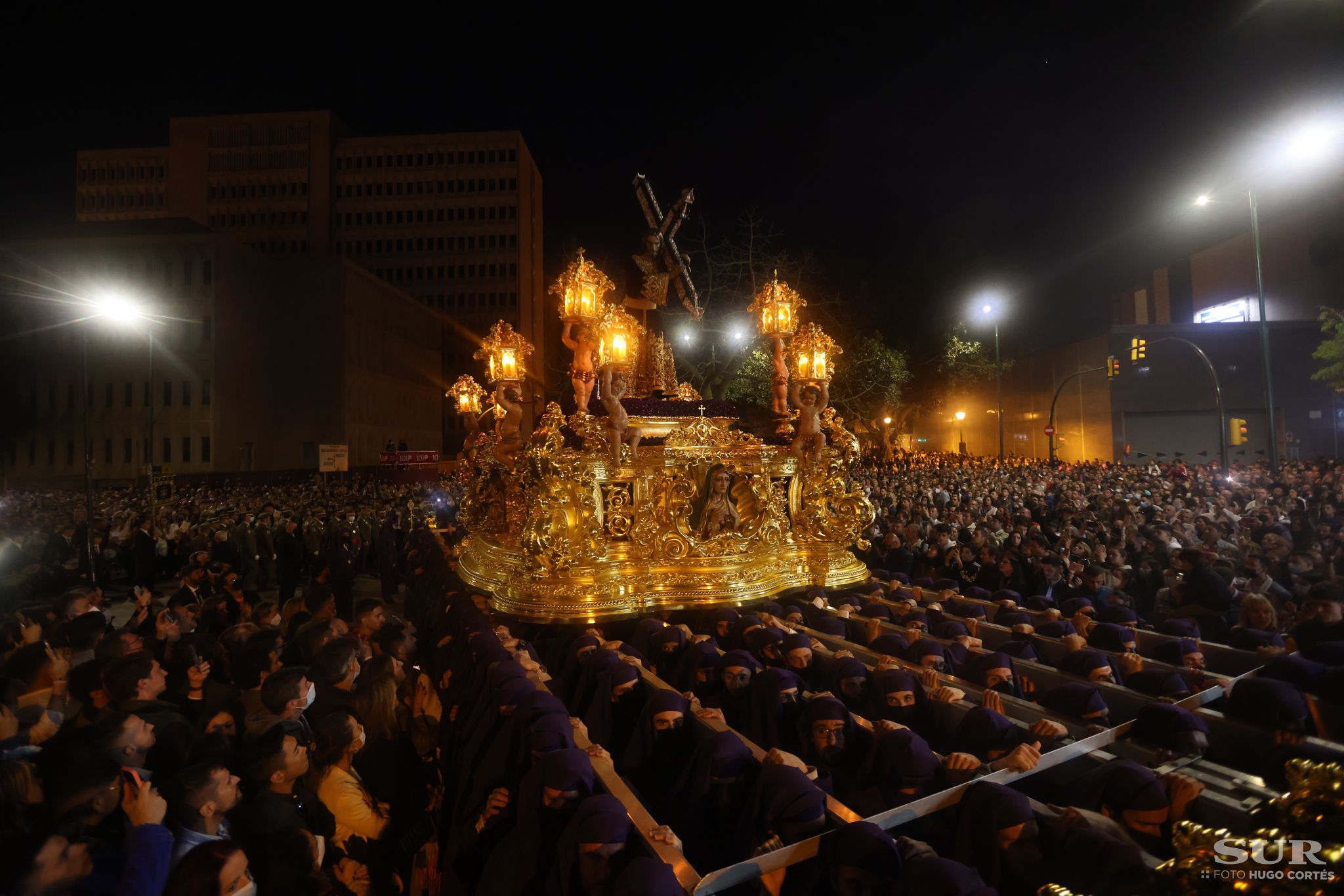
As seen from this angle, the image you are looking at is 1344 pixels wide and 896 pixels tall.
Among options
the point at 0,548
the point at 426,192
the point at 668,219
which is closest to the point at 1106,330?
the point at 668,219

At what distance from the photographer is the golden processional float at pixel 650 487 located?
8.84 m

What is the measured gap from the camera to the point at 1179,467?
24.2m

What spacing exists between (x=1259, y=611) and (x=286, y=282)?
164 ft

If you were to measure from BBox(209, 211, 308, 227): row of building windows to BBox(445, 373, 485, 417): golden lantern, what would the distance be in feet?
201

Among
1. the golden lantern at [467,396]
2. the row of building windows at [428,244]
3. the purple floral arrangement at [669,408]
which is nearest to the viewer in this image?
the purple floral arrangement at [669,408]

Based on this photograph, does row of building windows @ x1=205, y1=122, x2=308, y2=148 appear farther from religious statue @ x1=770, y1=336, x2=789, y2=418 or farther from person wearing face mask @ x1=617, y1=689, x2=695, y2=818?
person wearing face mask @ x1=617, y1=689, x2=695, y2=818

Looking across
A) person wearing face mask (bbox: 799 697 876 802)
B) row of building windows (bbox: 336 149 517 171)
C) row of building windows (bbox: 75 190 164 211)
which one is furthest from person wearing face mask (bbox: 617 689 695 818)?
row of building windows (bbox: 75 190 164 211)

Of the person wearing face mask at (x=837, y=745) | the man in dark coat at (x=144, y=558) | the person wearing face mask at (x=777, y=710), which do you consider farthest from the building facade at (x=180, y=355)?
the person wearing face mask at (x=837, y=745)

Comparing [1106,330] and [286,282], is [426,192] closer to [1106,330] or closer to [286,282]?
[286,282]

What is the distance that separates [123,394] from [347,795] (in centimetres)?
4676

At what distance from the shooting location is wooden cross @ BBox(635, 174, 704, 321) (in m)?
11.2

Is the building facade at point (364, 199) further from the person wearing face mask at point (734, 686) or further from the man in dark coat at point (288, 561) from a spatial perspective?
the person wearing face mask at point (734, 686)

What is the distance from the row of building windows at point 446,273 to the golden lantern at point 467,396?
55.8m

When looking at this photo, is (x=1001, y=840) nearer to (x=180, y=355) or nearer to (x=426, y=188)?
(x=180, y=355)
